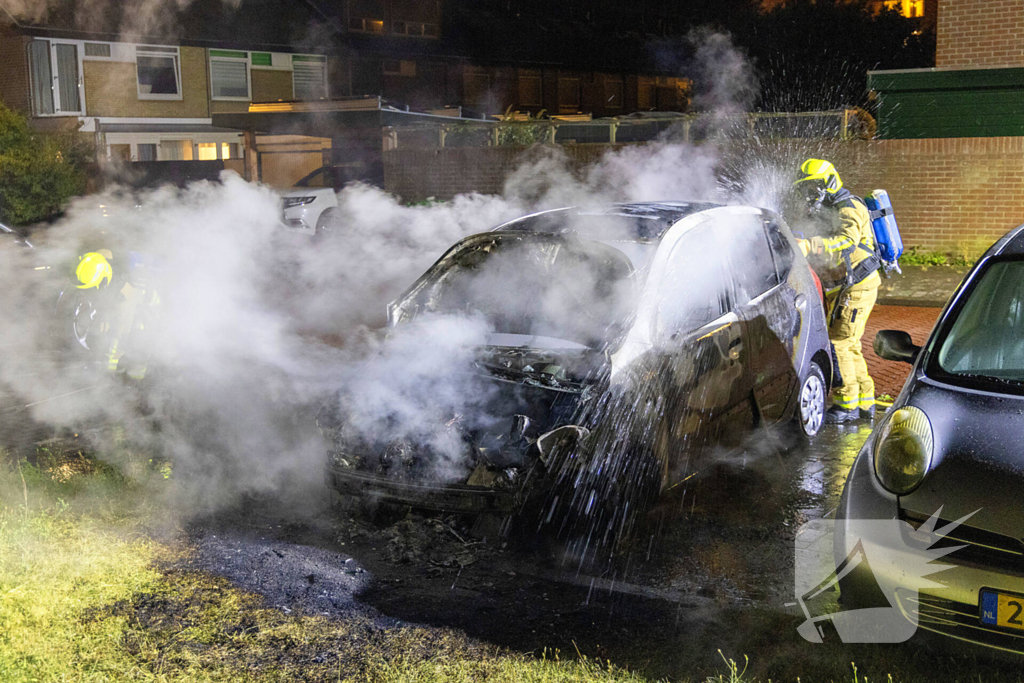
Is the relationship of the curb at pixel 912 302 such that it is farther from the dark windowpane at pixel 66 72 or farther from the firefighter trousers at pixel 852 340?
the dark windowpane at pixel 66 72

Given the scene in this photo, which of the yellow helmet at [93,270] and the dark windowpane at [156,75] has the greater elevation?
the dark windowpane at [156,75]

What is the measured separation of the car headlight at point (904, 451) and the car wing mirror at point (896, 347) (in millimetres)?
737

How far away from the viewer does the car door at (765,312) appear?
5.24m

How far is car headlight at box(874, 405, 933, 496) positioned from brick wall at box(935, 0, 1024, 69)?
12.1 metres

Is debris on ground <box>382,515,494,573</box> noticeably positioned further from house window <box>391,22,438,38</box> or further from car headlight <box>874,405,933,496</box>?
house window <box>391,22,438,38</box>

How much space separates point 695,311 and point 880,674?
208cm

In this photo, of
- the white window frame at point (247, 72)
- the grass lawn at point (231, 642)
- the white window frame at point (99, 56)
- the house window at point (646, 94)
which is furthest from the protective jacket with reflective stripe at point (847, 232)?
the house window at point (646, 94)

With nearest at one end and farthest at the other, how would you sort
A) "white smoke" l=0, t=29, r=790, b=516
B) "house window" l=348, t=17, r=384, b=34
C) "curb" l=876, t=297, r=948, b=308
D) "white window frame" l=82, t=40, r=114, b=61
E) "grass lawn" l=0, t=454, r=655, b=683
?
"grass lawn" l=0, t=454, r=655, b=683 < "white smoke" l=0, t=29, r=790, b=516 < "curb" l=876, t=297, r=948, b=308 < "white window frame" l=82, t=40, r=114, b=61 < "house window" l=348, t=17, r=384, b=34

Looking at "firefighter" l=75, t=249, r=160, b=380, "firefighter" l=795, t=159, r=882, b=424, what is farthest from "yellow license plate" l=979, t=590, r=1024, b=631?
"firefighter" l=75, t=249, r=160, b=380

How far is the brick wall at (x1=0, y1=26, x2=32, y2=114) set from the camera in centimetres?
2356

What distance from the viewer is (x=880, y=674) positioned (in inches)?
129

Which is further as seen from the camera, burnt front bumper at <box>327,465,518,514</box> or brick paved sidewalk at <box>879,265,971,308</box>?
brick paved sidewalk at <box>879,265,971,308</box>

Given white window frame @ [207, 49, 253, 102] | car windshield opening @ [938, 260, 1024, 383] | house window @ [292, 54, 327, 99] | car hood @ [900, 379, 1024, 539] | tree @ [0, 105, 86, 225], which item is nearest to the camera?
car hood @ [900, 379, 1024, 539]

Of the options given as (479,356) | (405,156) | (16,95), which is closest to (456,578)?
(479,356)
